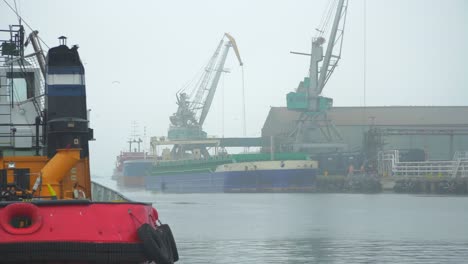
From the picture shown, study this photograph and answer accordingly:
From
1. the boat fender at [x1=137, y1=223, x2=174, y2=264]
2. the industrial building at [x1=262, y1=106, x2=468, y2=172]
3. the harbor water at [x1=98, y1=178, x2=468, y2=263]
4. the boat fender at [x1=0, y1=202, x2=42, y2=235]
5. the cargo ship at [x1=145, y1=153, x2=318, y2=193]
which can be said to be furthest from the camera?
the industrial building at [x1=262, y1=106, x2=468, y2=172]

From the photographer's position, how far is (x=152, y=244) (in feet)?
39.0

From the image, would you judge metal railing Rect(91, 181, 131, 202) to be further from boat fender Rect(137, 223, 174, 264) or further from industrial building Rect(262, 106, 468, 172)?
industrial building Rect(262, 106, 468, 172)

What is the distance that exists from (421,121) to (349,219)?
73314 millimetres

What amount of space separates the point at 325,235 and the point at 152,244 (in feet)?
63.4

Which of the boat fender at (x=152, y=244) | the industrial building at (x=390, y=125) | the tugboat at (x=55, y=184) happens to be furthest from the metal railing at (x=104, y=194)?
the industrial building at (x=390, y=125)

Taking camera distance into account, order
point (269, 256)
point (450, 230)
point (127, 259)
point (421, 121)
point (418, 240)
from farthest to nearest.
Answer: point (421, 121) → point (450, 230) → point (418, 240) → point (269, 256) → point (127, 259)

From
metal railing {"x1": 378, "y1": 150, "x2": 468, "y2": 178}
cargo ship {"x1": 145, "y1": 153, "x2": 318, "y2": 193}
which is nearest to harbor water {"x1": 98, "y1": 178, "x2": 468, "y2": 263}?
metal railing {"x1": 378, "y1": 150, "x2": 468, "y2": 178}

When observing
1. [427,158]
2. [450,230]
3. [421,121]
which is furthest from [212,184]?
[450,230]

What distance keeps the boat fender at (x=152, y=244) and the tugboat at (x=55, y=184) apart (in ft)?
Result: 0.05

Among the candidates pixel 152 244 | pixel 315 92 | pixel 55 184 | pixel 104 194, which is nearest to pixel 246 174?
pixel 315 92

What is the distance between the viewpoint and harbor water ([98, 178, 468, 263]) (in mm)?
22984

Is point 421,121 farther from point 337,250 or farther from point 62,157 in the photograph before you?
point 62,157

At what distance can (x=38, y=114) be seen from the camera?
1580cm

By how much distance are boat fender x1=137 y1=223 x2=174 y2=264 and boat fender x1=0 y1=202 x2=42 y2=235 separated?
4.69 feet
